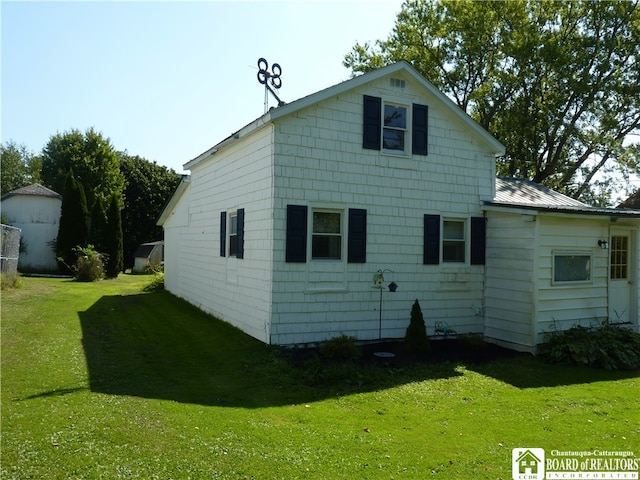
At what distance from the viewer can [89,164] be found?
34188 mm

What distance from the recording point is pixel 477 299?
12031mm

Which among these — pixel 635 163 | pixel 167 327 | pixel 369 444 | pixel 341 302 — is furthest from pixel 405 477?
pixel 635 163

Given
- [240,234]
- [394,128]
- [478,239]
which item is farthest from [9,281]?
[478,239]

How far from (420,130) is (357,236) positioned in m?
3.07

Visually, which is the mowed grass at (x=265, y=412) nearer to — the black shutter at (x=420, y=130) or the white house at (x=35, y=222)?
the black shutter at (x=420, y=130)

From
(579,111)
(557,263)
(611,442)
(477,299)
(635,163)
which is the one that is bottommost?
(611,442)

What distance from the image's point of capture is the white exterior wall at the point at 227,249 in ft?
33.9

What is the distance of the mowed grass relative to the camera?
4.86 m

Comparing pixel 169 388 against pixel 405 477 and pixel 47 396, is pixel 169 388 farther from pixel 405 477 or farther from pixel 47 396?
pixel 405 477

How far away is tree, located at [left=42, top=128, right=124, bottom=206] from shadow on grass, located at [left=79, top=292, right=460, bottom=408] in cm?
2439

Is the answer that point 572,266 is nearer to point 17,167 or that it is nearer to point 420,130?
point 420,130

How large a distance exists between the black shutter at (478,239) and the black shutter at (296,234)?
14.4 feet

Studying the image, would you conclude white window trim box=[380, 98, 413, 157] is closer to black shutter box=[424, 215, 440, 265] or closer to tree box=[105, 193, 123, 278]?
black shutter box=[424, 215, 440, 265]

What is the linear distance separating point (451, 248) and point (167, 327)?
7.43 m
